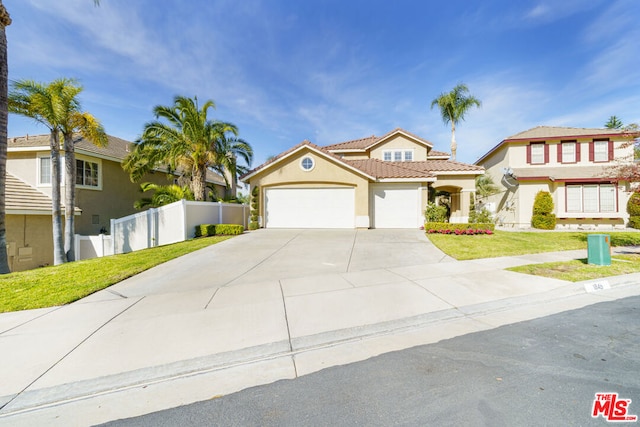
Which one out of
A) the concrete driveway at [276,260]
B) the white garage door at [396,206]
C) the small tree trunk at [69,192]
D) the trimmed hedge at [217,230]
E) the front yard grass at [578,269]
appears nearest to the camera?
the concrete driveway at [276,260]

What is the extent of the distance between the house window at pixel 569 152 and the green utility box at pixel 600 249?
16.1m

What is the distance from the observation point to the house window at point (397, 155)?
2194 centimetres

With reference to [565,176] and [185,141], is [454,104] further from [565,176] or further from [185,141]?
[185,141]

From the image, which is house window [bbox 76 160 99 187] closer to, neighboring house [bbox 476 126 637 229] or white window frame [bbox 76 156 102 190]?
white window frame [bbox 76 156 102 190]

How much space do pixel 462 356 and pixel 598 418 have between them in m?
1.22

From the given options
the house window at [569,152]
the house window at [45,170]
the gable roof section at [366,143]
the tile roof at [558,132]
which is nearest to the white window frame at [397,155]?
the gable roof section at [366,143]

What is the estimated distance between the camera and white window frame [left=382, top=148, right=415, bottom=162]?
21906 mm

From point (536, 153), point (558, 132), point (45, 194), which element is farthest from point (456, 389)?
point (558, 132)

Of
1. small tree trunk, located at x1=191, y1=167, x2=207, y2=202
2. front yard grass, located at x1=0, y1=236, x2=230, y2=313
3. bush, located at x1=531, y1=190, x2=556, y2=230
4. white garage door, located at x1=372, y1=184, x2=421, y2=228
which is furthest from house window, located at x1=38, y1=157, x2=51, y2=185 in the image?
bush, located at x1=531, y1=190, x2=556, y2=230

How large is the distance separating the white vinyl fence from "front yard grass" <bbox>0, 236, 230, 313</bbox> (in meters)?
3.84

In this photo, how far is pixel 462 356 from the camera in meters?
3.40

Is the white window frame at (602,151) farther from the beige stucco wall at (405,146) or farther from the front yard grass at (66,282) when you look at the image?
the front yard grass at (66,282)

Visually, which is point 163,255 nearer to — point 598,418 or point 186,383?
point 186,383

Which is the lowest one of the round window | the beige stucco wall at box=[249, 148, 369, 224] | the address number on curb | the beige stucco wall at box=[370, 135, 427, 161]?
the address number on curb
